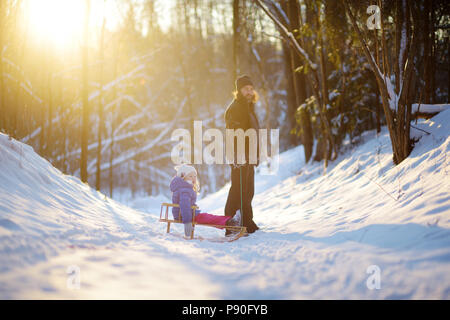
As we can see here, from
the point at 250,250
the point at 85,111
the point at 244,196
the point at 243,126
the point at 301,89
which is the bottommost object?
the point at 250,250

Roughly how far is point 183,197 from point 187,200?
7cm

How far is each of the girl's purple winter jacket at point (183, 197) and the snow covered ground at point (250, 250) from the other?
34 cm

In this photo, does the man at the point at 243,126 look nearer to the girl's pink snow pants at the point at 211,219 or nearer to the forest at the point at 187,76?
the girl's pink snow pants at the point at 211,219

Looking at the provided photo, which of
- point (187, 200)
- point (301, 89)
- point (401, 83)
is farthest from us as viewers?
point (301, 89)

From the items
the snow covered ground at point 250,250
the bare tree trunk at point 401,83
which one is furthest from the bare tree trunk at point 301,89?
the snow covered ground at point 250,250

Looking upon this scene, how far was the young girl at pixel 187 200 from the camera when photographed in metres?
4.45

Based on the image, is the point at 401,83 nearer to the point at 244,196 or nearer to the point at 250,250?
the point at 244,196

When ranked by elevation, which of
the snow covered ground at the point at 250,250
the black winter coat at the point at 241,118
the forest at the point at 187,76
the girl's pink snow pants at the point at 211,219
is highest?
the forest at the point at 187,76

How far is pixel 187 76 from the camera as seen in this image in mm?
24391

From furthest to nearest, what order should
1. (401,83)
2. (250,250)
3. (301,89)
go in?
1. (301,89)
2. (401,83)
3. (250,250)

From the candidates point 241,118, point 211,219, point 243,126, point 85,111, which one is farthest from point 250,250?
point 85,111

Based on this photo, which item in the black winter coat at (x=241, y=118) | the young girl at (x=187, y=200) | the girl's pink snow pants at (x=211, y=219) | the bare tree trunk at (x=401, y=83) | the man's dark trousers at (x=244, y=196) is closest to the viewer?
the young girl at (x=187, y=200)
